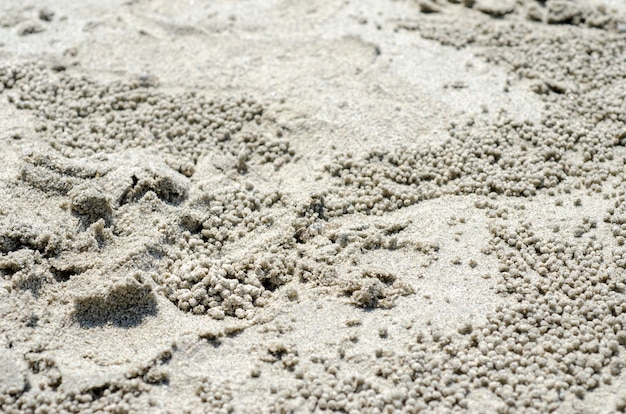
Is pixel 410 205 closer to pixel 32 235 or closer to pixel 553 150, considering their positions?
pixel 553 150

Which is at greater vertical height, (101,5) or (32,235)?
(101,5)

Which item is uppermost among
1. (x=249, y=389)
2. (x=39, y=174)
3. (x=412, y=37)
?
(x=412, y=37)

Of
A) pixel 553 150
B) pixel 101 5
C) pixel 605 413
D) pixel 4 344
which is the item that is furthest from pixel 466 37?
pixel 4 344

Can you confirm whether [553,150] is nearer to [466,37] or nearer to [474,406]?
[466,37]

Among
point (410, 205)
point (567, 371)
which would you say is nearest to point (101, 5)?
point (410, 205)

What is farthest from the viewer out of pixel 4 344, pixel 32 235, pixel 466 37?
pixel 466 37

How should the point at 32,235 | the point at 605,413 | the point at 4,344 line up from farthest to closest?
1. the point at 32,235
2. the point at 4,344
3. the point at 605,413

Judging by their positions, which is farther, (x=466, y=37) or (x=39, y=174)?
(x=466, y=37)
